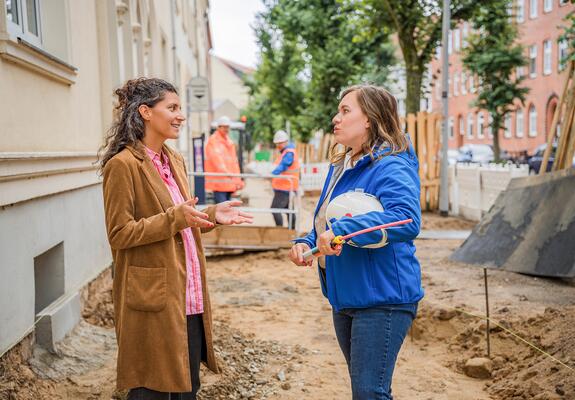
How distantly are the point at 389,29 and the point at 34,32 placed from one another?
14627 millimetres

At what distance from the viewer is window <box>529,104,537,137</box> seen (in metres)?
45.2

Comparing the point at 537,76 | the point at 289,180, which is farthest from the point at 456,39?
the point at 289,180

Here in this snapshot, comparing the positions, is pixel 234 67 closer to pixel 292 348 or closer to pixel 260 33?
pixel 260 33

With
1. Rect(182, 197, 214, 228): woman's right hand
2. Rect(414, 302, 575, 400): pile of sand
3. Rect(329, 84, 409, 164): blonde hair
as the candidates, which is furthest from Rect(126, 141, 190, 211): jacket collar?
Rect(414, 302, 575, 400): pile of sand

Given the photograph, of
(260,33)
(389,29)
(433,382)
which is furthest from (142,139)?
(260,33)

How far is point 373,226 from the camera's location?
2770mm

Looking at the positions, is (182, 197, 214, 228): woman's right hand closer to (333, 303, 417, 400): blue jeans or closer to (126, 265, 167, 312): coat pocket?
(126, 265, 167, 312): coat pocket

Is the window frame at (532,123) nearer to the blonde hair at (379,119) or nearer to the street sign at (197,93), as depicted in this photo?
the street sign at (197,93)

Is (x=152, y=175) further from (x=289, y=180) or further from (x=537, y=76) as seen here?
(x=537, y=76)

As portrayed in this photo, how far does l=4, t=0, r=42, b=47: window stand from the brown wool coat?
2.61m

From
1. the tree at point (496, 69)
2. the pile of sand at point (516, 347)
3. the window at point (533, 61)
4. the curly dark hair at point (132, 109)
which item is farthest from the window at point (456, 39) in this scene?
the curly dark hair at point (132, 109)

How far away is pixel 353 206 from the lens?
2.91 m

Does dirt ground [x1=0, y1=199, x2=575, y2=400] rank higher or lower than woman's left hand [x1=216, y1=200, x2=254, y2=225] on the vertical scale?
lower

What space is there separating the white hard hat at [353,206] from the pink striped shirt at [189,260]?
664 mm
